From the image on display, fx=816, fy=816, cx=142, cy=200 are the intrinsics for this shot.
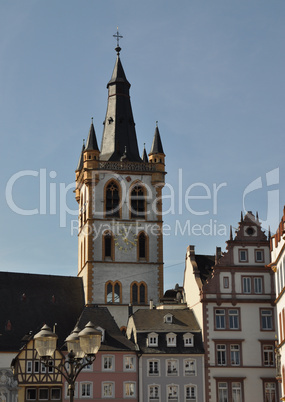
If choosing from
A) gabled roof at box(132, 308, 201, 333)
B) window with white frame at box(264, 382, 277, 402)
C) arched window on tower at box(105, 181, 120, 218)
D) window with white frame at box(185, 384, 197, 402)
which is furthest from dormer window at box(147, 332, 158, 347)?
arched window on tower at box(105, 181, 120, 218)

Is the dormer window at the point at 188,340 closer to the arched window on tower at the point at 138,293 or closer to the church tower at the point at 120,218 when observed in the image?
the church tower at the point at 120,218

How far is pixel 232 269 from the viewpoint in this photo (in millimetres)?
75250

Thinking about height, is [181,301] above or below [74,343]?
above

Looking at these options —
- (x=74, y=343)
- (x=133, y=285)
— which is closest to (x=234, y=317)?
(x=133, y=285)

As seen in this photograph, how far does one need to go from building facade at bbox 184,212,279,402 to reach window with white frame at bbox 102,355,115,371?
8.46 m

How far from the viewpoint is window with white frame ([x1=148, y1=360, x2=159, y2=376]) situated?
7309 cm

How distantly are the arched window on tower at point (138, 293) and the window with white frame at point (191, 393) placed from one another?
54.1 ft

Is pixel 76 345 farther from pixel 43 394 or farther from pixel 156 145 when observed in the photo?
pixel 156 145

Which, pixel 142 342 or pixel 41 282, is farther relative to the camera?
pixel 41 282

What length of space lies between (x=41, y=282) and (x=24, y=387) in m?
16.1

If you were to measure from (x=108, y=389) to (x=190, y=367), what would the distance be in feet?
24.9

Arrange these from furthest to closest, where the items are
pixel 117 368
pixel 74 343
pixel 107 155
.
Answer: pixel 107 155, pixel 117 368, pixel 74 343

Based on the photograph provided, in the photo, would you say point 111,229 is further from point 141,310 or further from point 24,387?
point 24,387

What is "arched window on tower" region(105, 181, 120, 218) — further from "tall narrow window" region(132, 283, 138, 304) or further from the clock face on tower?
"tall narrow window" region(132, 283, 138, 304)
